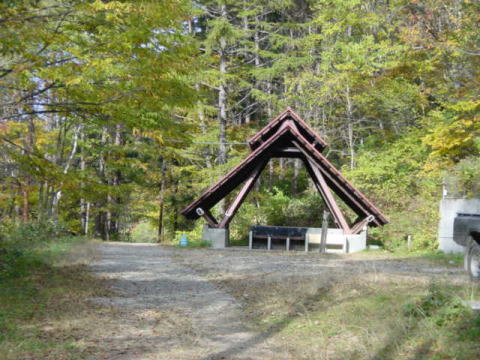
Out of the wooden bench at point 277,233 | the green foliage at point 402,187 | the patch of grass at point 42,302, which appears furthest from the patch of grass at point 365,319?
the wooden bench at point 277,233

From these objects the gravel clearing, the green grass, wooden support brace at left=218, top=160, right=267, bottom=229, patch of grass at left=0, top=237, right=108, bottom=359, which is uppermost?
wooden support brace at left=218, top=160, right=267, bottom=229

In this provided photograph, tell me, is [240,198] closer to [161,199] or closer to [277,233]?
[277,233]

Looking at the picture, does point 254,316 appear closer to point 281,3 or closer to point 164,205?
point 281,3

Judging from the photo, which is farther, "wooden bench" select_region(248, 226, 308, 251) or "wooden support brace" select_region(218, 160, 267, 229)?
"wooden bench" select_region(248, 226, 308, 251)

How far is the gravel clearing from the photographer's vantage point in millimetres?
5844

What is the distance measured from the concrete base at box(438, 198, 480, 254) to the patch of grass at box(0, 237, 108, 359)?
10.7 m

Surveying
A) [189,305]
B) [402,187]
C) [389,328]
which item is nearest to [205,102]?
[402,187]

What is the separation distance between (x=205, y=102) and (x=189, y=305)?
2022 centimetres

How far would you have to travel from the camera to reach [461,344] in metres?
5.25

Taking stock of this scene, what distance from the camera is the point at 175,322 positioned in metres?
7.14

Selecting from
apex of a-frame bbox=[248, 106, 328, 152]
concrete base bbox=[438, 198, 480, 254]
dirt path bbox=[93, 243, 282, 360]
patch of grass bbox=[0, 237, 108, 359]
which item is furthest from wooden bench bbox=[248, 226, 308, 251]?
dirt path bbox=[93, 243, 282, 360]

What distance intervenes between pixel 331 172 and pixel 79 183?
447 inches

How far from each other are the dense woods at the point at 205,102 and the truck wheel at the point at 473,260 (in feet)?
18.9

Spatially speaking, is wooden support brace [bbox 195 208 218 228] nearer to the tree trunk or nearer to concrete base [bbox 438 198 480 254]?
concrete base [bbox 438 198 480 254]
